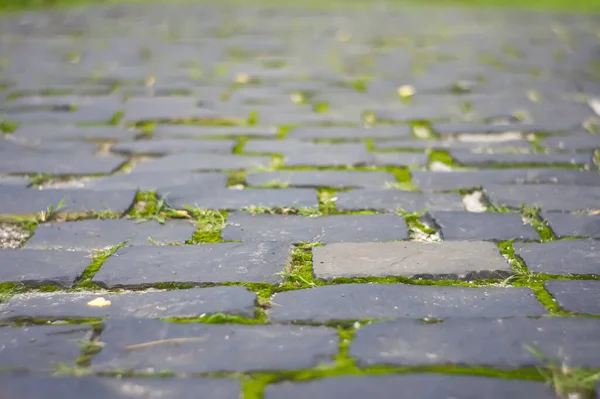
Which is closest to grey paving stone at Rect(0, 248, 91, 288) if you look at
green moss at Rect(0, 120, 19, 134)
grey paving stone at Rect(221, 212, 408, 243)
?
grey paving stone at Rect(221, 212, 408, 243)

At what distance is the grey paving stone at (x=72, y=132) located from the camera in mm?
3293

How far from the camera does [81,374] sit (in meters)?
1.45

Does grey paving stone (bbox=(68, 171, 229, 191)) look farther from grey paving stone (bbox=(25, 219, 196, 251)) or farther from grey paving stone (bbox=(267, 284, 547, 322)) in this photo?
grey paving stone (bbox=(267, 284, 547, 322))

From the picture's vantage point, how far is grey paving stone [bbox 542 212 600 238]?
2.22 meters

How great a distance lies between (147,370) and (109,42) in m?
5.02

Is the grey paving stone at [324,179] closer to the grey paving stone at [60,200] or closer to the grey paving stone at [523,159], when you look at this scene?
the grey paving stone at [523,159]

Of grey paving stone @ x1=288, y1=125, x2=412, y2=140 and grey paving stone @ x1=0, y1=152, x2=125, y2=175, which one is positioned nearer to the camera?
grey paving stone @ x1=0, y1=152, x2=125, y2=175

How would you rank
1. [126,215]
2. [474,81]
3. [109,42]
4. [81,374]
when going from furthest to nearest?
[109,42]
[474,81]
[126,215]
[81,374]

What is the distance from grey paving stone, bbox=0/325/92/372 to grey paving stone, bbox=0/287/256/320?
74mm

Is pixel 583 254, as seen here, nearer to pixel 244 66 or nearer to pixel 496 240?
pixel 496 240

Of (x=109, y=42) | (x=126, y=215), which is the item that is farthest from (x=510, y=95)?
(x=109, y=42)

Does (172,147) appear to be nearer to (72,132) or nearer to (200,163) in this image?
(200,163)

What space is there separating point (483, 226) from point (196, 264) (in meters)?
1.07

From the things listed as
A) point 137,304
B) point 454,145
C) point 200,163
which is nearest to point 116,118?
point 200,163
